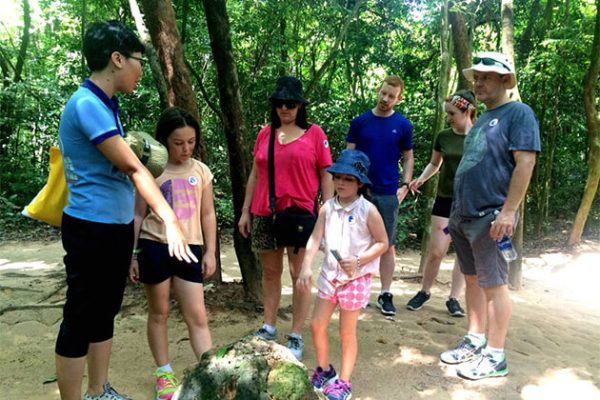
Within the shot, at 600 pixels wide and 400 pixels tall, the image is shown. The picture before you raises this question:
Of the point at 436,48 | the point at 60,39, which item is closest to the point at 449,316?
the point at 436,48

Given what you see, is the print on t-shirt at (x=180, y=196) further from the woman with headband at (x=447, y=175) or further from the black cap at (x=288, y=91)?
the woman with headband at (x=447, y=175)

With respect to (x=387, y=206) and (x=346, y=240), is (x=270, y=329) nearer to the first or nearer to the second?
(x=346, y=240)

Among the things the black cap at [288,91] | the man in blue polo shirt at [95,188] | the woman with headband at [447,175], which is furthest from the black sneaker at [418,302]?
the man in blue polo shirt at [95,188]

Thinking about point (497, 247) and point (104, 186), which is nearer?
point (104, 186)

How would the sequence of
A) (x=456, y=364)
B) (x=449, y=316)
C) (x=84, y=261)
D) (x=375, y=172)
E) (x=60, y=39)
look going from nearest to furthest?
(x=84, y=261), (x=456, y=364), (x=375, y=172), (x=449, y=316), (x=60, y=39)

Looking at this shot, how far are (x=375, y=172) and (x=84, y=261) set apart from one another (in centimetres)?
242

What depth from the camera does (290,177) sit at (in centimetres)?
317

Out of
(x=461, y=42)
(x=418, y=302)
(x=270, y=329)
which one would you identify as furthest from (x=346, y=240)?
(x=461, y=42)

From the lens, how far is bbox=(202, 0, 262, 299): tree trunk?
4012 millimetres

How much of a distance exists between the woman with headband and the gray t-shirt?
0.91m

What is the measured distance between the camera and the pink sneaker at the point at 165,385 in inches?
104

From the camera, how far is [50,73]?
11.3 m

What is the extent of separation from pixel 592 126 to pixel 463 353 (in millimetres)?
6548

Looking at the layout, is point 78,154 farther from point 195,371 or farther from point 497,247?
point 497,247
